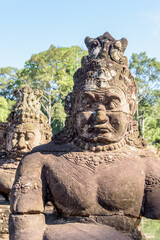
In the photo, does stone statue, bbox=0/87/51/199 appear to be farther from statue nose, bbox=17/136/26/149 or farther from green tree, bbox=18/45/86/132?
green tree, bbox=18/45/86/132

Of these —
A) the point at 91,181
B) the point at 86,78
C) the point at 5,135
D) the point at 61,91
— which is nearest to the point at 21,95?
the point at 5,135

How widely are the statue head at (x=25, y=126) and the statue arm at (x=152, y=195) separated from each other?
13.3 feet

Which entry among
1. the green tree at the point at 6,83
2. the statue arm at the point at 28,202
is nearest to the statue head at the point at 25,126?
the statue arm at the point at 28,202

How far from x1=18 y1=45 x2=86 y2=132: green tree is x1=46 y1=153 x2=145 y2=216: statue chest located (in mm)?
18596

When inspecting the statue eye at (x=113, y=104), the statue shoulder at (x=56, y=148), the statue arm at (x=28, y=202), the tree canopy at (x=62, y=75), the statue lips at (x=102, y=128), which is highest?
the tree canopy at (x=62, y=75)

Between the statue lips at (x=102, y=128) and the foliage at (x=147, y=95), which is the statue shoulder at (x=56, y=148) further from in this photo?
the foliage at (x=147, y=95)

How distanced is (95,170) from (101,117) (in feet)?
1.63

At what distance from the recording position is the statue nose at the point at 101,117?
281 cm

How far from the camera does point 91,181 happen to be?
105 inches

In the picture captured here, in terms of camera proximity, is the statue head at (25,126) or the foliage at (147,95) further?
the foliage at (147,95)

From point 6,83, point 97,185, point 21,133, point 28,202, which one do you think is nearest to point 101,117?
point 97,185

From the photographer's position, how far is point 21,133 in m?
6.52

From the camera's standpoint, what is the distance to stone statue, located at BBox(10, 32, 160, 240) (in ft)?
8.50

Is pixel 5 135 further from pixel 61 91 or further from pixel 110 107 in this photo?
pixel 61 91
